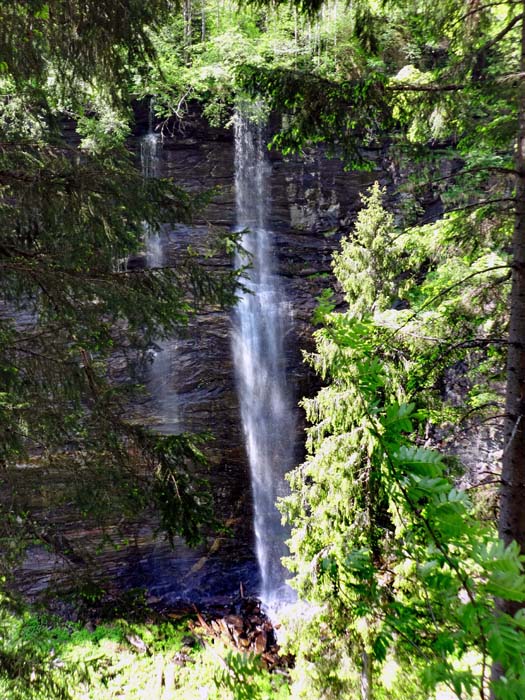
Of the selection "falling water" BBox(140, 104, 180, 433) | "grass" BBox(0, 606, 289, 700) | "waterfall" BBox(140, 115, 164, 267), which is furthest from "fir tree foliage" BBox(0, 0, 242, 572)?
"waterfall" BBox(140, 115, 164, 267)

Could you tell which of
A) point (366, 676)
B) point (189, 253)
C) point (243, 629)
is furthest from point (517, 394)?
point (243, 629)

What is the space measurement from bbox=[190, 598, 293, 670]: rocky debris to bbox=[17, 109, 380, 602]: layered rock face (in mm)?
608

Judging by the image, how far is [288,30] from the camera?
1137 cm

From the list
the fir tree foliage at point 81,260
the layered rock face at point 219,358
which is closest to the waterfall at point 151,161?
the layered rock face at point 219,358

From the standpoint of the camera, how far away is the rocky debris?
27.1 ft

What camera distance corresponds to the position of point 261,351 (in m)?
11.4

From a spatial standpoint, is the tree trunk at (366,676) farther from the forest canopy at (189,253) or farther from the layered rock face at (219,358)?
the layered rock face at (219,358)

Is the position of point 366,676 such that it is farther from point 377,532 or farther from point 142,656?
point 142,656

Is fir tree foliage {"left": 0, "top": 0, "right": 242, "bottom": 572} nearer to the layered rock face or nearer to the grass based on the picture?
the grass

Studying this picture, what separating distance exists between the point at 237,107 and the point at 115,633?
11.7 meters

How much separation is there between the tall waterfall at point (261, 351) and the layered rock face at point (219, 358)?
0.70 feet

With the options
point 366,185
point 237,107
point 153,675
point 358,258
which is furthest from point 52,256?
point 366,185

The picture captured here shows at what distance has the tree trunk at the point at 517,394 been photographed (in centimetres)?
281

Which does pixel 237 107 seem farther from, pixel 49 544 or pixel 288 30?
pixel 49 544
